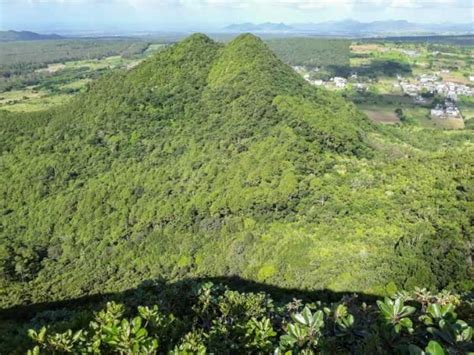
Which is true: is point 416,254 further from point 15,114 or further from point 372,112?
point 372,112

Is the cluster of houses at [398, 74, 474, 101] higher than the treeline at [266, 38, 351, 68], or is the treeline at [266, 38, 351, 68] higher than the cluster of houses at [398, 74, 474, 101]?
the treeline at [266, 38, 351, 68]

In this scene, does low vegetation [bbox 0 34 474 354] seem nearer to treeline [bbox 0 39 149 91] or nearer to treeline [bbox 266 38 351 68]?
treeline [bbox 0 39 149 91]

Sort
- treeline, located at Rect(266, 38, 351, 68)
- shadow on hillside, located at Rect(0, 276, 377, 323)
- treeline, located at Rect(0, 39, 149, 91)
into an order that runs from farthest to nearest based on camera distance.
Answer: treeline, located at Rect(266, 38, 351, 68)
treeline, located at Rect(0, 39, 149, 91)
shadow on hillside, located at Rect(0, 276, 377, 323)

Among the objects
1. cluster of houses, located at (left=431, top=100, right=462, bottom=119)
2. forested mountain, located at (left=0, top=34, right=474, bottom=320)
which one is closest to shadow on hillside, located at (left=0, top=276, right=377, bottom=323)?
forested mountain, located at (left=0, top=34, right=474, bottom=320)

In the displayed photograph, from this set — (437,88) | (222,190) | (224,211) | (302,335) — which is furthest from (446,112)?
(302,335)

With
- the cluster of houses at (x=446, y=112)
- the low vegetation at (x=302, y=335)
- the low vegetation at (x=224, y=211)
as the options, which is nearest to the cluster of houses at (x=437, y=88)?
the cluster of houses at (x=446, y=112)

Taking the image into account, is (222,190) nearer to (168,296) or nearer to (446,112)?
(168,296)

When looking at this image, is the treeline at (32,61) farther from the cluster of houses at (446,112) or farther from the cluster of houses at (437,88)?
the cluster of houses at (446,112)
